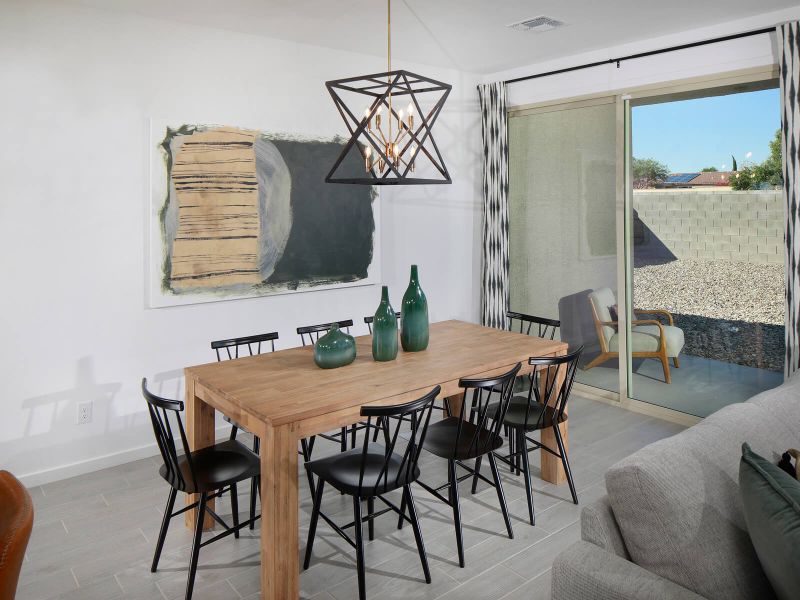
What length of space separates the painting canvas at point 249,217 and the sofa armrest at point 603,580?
10.2 ft

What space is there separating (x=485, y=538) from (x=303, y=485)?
3.75 ft

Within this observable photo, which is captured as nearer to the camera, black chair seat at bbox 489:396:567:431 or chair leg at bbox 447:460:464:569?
chair leg at bbox 447:460:464:569

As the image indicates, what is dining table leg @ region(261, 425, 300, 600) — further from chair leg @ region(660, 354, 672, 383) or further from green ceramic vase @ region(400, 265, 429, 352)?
chair leg @ region(660, 354, 672, 383)

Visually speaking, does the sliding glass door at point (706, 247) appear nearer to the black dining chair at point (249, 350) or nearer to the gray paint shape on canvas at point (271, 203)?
the gray paint shape on canvas at point (271, 203)

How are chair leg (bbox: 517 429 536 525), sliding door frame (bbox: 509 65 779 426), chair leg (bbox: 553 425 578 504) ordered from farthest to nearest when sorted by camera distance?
1. sliding door frame (bbox: 509 65 779 426)
2. chair leg (bbox: 553 425 578 504)
3. chair leg (bbox: 517 429 536 525)

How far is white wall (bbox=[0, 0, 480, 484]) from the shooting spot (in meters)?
3.42

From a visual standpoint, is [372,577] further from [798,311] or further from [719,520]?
[798,311]

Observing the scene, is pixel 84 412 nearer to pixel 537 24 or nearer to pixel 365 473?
pixel 365 473

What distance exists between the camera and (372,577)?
106 inches

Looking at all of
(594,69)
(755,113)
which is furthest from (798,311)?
(594,69)

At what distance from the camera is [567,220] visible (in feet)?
17.0

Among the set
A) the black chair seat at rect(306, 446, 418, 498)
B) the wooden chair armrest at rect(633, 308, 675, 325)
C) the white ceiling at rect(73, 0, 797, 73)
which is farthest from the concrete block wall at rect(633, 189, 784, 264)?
the black chair seat at rect(306, 446, 418, 498)

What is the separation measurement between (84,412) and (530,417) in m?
2.68

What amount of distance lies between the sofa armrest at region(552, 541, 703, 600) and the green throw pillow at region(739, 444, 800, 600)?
20 centimetres
